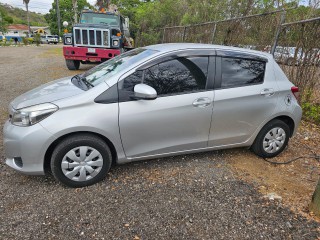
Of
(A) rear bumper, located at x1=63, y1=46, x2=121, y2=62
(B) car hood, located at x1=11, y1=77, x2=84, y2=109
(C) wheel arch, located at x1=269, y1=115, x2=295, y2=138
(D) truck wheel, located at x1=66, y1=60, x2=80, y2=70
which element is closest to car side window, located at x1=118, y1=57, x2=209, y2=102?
(B) car hood, located at x1=11, y1=77, x2=84, y2=109

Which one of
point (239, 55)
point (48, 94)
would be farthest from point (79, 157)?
point (239, 55)

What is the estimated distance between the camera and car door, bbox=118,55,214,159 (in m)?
2.98

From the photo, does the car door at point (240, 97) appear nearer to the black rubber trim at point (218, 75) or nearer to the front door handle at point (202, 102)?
the black rubber trim at point (218, 75)

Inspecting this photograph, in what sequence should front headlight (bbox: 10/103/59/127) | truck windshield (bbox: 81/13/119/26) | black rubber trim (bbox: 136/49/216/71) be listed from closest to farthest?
front headlight (bbox: 10/103/59/127) → black rubber trim (bbox: 136/49/216/71) → truck windshield (bbox: 81/13/119/26)

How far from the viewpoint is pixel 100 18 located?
11.0 metres

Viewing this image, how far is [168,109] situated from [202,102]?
0.47 meters

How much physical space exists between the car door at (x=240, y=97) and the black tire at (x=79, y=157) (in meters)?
1.43

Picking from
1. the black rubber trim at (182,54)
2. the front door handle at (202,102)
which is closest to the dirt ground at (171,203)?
the front door handle at (202,102)

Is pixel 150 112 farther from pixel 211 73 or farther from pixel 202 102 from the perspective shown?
pixel 211 73

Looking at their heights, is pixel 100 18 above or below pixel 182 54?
above

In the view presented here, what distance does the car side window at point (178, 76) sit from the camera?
3.10 m

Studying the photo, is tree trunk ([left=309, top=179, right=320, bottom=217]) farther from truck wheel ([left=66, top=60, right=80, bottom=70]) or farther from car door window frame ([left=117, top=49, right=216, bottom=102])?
truck wheel ([left=66, top=60, right=80, bottom=70])

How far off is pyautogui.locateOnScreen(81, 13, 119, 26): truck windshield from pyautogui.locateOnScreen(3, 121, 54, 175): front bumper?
30.0ft

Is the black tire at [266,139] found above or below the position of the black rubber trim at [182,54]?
below
